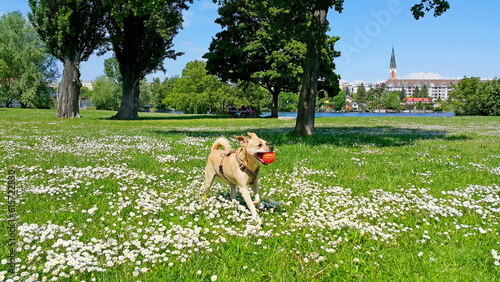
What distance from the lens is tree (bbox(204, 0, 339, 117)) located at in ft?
148

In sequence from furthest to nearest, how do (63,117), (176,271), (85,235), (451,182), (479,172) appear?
1. (63,117)
2. (479,172)
3. (451,182)
4. (85,235)
5. (176,271)

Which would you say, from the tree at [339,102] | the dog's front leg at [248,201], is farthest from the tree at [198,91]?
the tree at [339,102]

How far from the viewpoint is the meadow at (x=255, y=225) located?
13.1ft

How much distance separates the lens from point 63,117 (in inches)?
1415

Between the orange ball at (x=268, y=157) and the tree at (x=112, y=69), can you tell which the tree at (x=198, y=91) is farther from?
the orange ball at (x=268, y=157)

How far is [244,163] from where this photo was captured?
5500 millimetres

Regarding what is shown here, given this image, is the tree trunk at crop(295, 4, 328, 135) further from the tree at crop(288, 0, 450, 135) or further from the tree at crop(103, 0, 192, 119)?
the tree at crop(103, 0, 192, 119)

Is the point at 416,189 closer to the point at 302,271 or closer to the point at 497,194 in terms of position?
the point at 497,194

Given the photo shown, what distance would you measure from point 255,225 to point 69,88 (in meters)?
36.5

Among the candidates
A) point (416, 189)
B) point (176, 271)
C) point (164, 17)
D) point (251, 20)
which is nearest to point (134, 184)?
point (176, 271)

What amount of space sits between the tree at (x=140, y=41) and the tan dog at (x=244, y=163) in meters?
34.2

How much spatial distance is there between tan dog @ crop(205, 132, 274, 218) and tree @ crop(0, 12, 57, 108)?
2963 inches

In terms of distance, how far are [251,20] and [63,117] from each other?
28.7 meters

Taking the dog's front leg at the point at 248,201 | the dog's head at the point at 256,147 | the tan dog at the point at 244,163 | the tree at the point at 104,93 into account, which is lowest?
the dog's front leg at the point at 248,201
